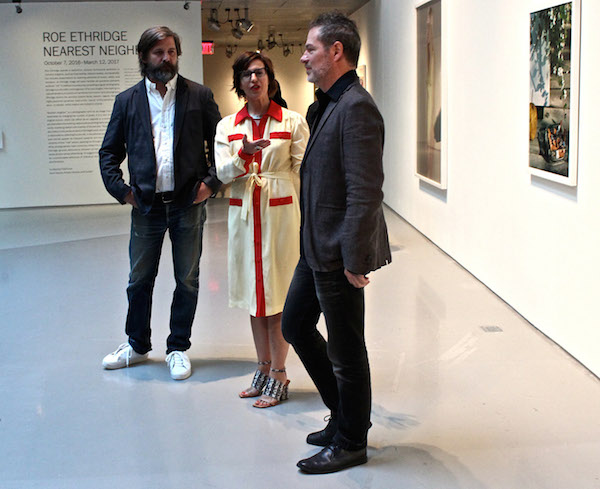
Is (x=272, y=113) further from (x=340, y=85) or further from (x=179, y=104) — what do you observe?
(x=340, y=85)

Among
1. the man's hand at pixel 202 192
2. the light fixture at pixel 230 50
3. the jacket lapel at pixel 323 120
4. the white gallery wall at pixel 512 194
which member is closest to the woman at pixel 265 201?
the man's hand at pixel 202 192

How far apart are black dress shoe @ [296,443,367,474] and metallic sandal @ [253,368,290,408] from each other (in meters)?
0.71

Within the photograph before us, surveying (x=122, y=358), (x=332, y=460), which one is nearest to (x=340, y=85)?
(x=332, y=460)

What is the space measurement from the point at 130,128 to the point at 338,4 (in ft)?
35.8

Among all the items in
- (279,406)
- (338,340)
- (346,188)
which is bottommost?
(279,406)

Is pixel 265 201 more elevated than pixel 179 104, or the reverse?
pixel 179 104

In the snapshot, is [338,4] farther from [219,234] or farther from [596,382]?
[596,382]

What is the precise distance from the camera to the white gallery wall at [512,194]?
13.9 feet

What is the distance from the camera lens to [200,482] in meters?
3.07

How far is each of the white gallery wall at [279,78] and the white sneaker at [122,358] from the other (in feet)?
61.0

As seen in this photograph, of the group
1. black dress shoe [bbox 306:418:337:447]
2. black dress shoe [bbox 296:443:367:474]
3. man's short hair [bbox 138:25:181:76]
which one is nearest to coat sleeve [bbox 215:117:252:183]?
man's short hair [bbox 138:25:181:76]

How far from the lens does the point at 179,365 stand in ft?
14.2

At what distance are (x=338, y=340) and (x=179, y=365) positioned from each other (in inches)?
61.8

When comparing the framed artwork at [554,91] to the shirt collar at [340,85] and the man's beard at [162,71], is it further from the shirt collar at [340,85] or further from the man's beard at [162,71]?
the man's beard at [162,71]
